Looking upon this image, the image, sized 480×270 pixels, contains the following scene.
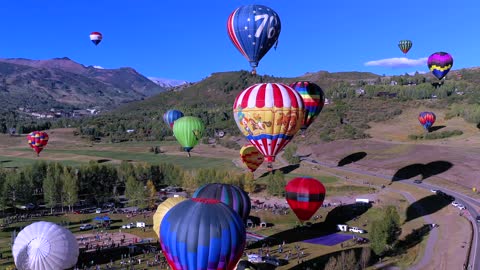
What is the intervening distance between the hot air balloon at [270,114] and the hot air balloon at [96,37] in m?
108

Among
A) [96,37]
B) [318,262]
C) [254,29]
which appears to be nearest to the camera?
[318,262]

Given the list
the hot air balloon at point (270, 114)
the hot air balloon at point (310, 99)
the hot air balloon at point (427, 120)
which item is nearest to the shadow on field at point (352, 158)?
the hot air balloon at point (427, 120)

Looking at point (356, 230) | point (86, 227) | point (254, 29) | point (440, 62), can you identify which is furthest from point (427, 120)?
point (86, 227)

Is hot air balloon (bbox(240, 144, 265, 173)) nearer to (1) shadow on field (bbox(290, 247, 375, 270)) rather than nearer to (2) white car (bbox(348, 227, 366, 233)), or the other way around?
(2) white car (bbox(348, 227, 366, 233))

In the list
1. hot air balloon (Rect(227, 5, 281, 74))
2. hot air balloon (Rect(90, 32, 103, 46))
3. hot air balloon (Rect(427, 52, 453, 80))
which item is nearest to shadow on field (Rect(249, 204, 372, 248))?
hot air balloon (Rect(227, 5, 281, 74))

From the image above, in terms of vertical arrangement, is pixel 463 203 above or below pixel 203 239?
below

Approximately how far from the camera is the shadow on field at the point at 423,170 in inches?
3014

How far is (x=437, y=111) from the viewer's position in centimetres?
13638

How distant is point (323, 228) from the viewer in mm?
56531

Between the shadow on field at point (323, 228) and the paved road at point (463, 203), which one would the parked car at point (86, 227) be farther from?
the paved road at point (463, 203)

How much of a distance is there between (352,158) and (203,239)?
230 ft

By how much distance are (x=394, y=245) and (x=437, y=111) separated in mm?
99838

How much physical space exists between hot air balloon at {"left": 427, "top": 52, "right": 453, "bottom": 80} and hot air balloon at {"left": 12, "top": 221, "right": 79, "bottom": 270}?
9994 cm

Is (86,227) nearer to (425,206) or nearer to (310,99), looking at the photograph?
(310,99)
